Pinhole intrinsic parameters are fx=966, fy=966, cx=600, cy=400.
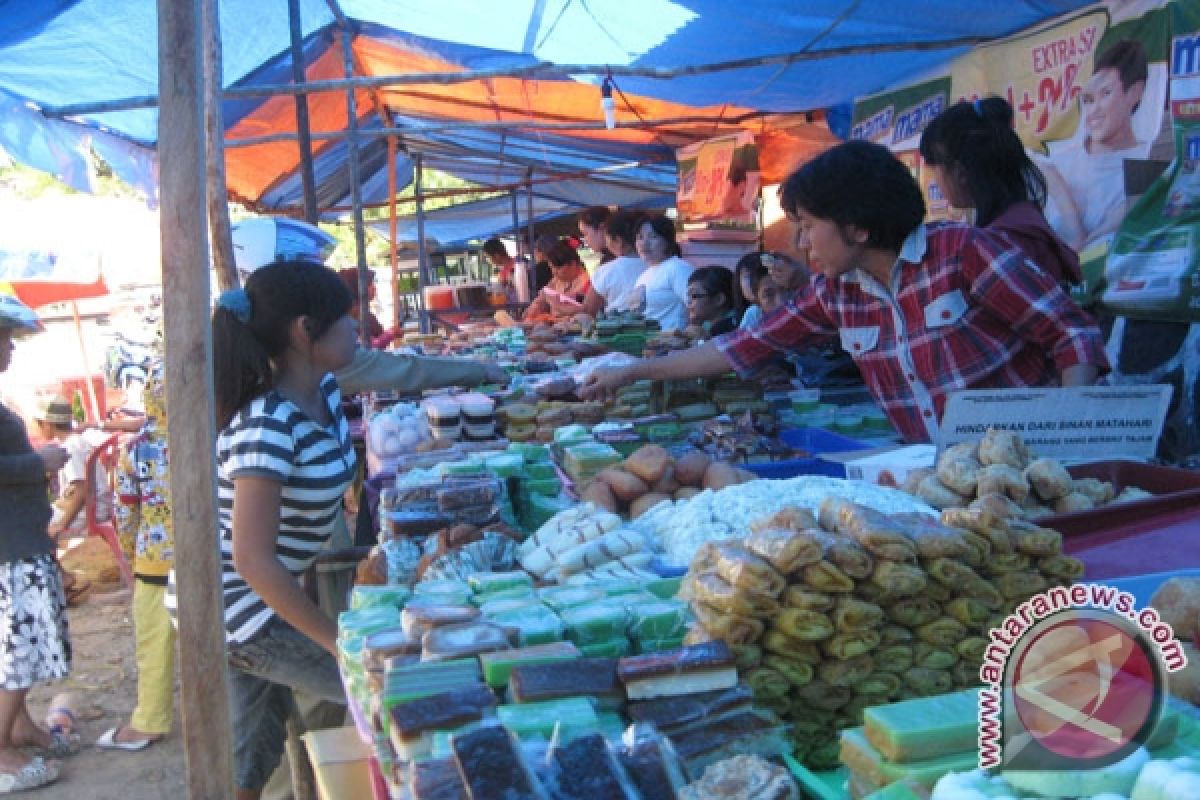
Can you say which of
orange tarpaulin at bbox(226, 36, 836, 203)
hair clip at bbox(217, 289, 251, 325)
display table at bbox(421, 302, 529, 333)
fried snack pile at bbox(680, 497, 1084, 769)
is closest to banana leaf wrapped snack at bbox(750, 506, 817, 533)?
fried snack pile at bbox(680, 497, 1084, 769)

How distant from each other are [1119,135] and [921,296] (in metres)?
2.32

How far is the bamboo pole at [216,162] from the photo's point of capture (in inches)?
170

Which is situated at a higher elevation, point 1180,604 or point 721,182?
point 721,182

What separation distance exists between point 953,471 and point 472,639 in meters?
1.23

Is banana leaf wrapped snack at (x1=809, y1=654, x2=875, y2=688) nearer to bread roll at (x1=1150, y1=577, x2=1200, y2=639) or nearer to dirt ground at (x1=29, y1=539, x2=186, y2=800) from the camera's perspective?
bread roll at (x1=1150, y1=577, x2=1200, y2=639)

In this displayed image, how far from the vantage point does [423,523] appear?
2.37 m

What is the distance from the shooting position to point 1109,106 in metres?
4.47

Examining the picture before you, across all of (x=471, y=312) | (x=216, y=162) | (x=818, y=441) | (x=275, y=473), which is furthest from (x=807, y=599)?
(x=471, y=312)

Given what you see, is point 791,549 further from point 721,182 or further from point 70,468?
point 721,182

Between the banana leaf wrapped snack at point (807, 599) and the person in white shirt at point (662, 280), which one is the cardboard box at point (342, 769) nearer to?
the banana leaf wrapped snack at point (807, 599)

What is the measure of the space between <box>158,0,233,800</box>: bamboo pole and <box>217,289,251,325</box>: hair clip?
0.71 metres

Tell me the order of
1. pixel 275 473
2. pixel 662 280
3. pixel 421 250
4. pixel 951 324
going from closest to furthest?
pixel 275 473, pixel 951 324, pixel 662 280, pixel 421 250

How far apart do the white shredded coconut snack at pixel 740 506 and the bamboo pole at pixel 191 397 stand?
958mm

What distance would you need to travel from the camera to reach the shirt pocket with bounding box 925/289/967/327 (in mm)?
2789
